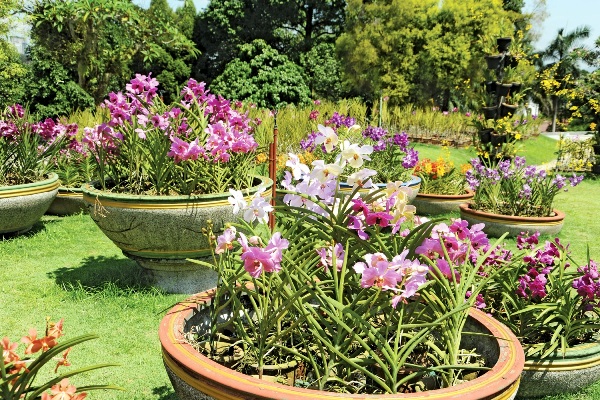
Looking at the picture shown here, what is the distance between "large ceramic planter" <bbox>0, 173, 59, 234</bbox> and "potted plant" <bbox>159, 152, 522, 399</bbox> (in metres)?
3.94

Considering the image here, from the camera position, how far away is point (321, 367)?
5.51 feet

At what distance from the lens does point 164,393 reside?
2.63m

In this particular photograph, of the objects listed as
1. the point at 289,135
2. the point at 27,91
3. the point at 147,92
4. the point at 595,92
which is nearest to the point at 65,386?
the point at 147,92

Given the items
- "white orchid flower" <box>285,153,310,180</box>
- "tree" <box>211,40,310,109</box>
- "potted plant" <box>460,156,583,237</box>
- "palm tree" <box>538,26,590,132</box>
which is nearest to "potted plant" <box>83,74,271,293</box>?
"white orchid flower" <box>285,153,310,180</box>

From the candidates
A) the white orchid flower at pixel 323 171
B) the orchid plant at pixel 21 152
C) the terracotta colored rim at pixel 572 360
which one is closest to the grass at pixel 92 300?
the terracotta colored rim at pixel 572 360

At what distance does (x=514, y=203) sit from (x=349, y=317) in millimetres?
5404

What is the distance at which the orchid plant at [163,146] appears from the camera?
3.78m

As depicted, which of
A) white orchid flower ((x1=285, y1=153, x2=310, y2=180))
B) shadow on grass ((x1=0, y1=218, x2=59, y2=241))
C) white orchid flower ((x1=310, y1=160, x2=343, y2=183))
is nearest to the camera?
white orchid flower ((x1=310, y1=160, x2=343, y2=183))

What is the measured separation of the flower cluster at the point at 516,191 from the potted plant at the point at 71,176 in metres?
5.02

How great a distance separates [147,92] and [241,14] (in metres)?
24.1

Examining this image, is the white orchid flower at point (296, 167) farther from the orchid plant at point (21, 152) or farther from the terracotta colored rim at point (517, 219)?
the terracotta colored rim at point (517, 219)

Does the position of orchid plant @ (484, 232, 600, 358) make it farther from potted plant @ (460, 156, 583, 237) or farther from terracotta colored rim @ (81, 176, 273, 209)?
potted plant @ (460, 156, 583, 237)

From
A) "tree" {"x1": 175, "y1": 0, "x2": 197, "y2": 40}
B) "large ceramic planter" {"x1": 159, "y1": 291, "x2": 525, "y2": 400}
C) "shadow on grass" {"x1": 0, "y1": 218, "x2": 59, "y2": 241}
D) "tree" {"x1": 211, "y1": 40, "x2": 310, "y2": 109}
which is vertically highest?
"tree" {"x1": 175, "y1": 0, "x2": 197, "y2": 40}

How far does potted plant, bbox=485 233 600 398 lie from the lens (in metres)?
2.53
